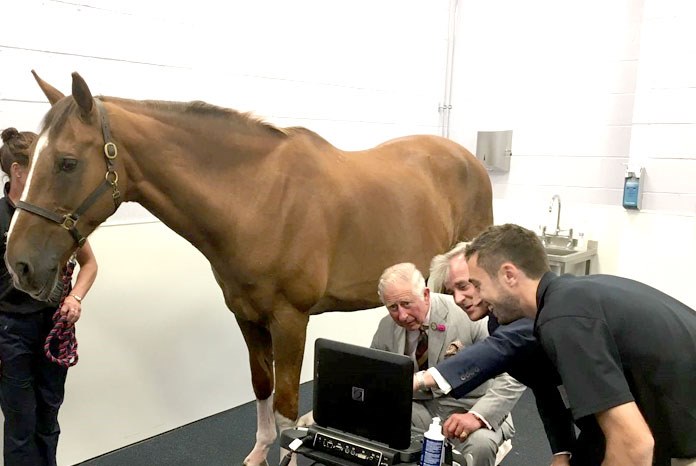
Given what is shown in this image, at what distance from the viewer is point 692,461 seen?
50.3 inches

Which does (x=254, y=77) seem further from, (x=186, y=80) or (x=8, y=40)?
(x=8, y=40)

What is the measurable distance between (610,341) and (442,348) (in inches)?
33.4

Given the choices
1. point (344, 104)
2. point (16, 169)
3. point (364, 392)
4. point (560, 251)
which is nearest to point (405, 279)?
point (364, 392)

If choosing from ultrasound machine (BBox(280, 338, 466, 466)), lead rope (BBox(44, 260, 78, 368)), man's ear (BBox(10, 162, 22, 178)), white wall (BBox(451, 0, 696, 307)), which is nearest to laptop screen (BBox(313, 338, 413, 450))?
ultrasound machine (BBox(280, 338, 466, 466))

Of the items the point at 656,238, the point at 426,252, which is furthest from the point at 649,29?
the point at 426,252

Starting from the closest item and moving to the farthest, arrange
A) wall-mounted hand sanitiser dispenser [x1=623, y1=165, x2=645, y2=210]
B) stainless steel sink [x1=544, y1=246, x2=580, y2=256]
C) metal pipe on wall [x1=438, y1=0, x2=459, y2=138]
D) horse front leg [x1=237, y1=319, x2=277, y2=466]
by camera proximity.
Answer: horse front leg [x1=237, y1=319, x2=277, y2=466]
wall-mounted hand sanitiser dispenser [x1=623, y1=165, x2=645, y2=210]
stainless steel sink [x1=544, y1=246, x2=580, y2=256]
metal pipe on wall [x1=438, y1=0, x2=459, y2=138]

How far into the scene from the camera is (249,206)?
1.97 metres

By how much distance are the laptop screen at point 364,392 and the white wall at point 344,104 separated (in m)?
1.48

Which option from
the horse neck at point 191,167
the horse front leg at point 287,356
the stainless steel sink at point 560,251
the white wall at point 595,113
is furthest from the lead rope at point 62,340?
the white wall at point 595,113

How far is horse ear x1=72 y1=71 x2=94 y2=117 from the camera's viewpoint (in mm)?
1546

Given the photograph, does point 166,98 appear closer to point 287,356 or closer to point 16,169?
point 16,169

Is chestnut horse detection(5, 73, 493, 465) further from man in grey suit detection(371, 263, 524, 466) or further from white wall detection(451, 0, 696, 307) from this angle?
white wall detection(451, 0, 696, 307)

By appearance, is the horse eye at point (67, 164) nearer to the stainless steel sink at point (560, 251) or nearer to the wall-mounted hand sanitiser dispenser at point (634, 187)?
the stainless steel sink at point (560, 251)

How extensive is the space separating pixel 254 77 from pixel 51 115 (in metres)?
1.57
